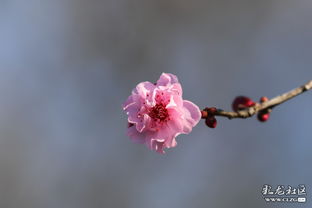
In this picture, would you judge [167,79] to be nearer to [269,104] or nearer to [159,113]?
[159,113]

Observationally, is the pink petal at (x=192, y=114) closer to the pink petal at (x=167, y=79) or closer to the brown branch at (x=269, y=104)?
the pink petal at (x=167, y=79)

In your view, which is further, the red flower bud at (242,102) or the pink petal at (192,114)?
the pink petal at (192,114)

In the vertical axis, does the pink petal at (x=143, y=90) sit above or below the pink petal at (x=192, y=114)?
above

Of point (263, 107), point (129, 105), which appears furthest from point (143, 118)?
point (263, 107)

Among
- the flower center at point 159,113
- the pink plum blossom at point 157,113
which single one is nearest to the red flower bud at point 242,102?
the pink plum blossom at point 157,113

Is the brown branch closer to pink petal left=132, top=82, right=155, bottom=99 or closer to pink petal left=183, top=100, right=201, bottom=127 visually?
pink petal left=183, top=100, right=201, bottom=127

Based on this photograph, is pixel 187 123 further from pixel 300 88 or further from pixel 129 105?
pixel 300 88

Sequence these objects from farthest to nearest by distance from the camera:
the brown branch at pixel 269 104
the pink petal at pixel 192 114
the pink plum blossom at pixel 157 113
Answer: the pink plum blossom at pixel 157 113 → the pink petal at pixel 192 114 → the brown branch at pixel 269 104

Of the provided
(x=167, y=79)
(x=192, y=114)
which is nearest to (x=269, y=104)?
(x=192, y=114)

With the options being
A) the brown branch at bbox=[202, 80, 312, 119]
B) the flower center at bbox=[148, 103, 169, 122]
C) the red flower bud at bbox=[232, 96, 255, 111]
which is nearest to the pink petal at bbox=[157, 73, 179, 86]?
the flower center at bbox=[148, 103, 169, 122]
